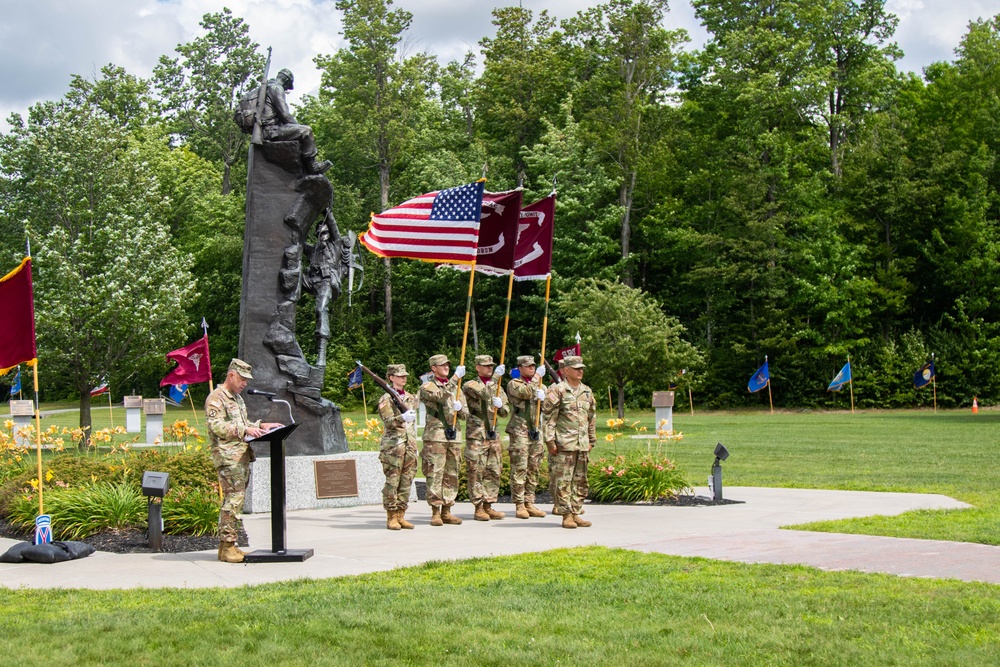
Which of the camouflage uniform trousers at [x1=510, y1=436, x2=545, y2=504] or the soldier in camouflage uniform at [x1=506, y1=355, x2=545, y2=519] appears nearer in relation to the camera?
the soldier in camouflage uniform at [x1=506, y1=355, x2=545, y2=519]

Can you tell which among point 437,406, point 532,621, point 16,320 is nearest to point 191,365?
point 437,406

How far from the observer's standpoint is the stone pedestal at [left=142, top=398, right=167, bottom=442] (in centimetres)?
3128

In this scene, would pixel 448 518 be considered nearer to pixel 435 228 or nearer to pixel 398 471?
pixel 398 471

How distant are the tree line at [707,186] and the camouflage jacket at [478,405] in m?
30.7

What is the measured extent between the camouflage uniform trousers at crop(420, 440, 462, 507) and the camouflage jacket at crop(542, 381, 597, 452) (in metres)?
1.21

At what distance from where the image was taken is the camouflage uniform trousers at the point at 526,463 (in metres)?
14.8

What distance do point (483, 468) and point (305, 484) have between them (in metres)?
2.96

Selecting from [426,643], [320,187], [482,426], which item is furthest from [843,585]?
[320,187]

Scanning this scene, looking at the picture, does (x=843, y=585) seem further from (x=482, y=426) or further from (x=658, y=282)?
(x=658, y=282)

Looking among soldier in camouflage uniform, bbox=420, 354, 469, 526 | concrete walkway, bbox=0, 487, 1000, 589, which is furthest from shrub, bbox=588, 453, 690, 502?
soldier in camouflage uniform, bbox=420, 354, 469, 526

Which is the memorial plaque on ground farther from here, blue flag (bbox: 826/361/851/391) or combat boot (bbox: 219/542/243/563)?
blue flag (bbox: 826/361/851/391)

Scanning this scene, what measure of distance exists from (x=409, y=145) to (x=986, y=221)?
2915 centimetres

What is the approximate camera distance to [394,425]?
13484mm

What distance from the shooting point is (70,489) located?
1348 cm
